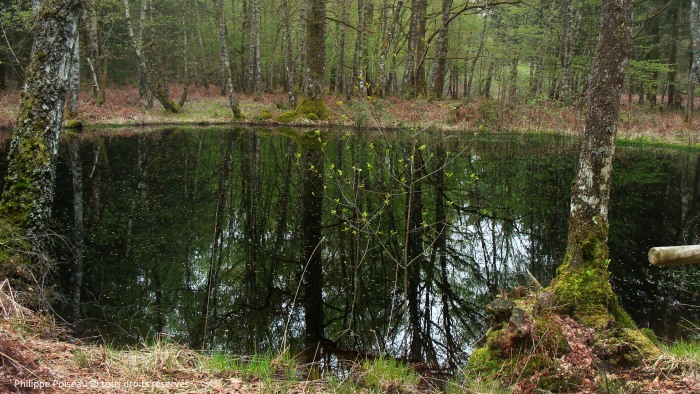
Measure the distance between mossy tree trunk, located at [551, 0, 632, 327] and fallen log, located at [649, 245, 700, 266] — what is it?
159cm

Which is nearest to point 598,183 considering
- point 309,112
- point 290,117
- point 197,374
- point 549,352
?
point 549,352

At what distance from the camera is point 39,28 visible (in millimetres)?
5469

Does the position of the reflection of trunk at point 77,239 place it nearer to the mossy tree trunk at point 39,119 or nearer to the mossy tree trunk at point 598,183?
the mossy tree trunk at point 39,119

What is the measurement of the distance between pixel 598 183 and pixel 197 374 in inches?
168

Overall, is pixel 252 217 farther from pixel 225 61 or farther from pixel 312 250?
pixel 225 61

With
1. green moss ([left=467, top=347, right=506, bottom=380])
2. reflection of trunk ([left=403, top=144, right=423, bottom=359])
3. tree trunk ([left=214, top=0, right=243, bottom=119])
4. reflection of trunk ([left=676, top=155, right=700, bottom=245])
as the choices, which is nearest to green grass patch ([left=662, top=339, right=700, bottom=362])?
green moss ([left=467, top=347, right=506, bottom=380])

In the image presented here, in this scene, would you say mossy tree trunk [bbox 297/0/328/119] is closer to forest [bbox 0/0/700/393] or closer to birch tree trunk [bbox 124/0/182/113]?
birch tree trunk [bbox 124/0/182/113]

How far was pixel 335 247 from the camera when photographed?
24.8ft

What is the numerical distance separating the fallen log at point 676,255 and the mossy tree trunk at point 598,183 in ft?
5.23

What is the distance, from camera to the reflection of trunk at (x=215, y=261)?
191 inches

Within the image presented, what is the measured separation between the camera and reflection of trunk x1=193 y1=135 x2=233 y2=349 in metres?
4.86

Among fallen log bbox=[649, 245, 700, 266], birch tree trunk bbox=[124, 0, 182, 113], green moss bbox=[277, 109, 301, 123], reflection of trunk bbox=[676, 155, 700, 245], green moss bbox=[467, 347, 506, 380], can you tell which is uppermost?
birch tree trunk bbox=[124, 0, 182, 113]

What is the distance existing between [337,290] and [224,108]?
24.1 meters

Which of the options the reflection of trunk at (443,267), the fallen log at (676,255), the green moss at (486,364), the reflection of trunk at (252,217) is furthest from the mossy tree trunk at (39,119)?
the fallen log at (676,255)
